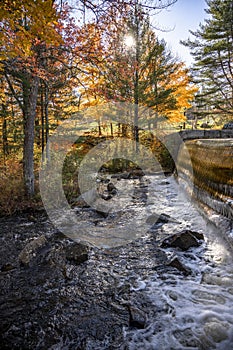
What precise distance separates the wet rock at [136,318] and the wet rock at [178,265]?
3.26 ft

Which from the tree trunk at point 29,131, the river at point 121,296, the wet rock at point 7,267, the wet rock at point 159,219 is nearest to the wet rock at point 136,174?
the wet rock at point 159,219

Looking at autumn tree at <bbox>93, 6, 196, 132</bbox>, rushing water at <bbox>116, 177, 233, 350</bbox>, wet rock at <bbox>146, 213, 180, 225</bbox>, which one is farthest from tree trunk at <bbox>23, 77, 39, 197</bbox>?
autumn tree at <bbox>93, 6, 196, 132</bbox>

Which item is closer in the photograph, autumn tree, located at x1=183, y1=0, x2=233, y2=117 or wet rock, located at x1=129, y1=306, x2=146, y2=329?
wet rock, located at x1=129, y1=306, x2=146, y2=329

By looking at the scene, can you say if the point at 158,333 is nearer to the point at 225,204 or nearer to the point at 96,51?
the point at 225,204

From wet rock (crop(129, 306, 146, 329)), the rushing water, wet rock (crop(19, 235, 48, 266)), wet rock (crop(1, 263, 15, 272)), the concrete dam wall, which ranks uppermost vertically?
the concrete dam wall

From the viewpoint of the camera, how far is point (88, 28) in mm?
6035

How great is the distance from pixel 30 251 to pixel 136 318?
6.67 feet

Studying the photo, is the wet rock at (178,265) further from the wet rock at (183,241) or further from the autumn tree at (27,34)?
the autumn tree at (27,34)

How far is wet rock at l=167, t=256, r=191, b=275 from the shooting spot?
9.56 ft

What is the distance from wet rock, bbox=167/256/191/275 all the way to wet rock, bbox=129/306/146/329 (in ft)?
3.26

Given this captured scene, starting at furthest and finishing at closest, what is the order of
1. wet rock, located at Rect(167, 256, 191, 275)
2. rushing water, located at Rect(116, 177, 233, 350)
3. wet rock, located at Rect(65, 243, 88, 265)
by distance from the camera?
wet rock, located at Rect(65, 243, 88, 265) → wet rock, located at Rect(167, 256, 191, 275) → rushing water, located at Rect(116, 177, 233, 350)

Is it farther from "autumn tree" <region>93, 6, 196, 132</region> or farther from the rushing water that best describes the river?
"autumn tree" <region>93, 6, 196, 132</region>

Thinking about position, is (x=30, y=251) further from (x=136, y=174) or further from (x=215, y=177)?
(x=136, y=174)

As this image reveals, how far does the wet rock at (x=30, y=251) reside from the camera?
3.12 m
